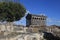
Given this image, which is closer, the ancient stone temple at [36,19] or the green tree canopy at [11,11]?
the ancient stone temple at [36,19]

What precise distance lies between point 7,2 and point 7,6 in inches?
51.7

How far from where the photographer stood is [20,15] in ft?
177

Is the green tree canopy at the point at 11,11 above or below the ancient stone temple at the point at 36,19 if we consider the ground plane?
above

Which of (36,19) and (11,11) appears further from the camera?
(11,11)

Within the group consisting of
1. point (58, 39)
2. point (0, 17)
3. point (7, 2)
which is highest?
point (7, 2)

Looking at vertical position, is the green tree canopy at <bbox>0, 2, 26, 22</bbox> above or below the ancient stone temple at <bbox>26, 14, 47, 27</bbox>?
above

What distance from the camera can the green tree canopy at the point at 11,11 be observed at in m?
52.4

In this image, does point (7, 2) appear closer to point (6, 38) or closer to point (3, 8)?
point (3, 8)

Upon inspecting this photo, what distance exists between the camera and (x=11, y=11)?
53469 millimetres

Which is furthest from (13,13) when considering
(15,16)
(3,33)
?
(3,33)

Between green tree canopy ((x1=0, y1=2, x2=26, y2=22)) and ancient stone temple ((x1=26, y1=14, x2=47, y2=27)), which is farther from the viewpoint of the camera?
green tree canopy ((x1=0, y1=2, x2=26, y2=22))

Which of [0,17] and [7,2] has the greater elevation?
[7,2]

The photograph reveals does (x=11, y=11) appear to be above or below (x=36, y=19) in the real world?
above

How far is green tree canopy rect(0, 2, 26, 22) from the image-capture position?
5241 centimetres
